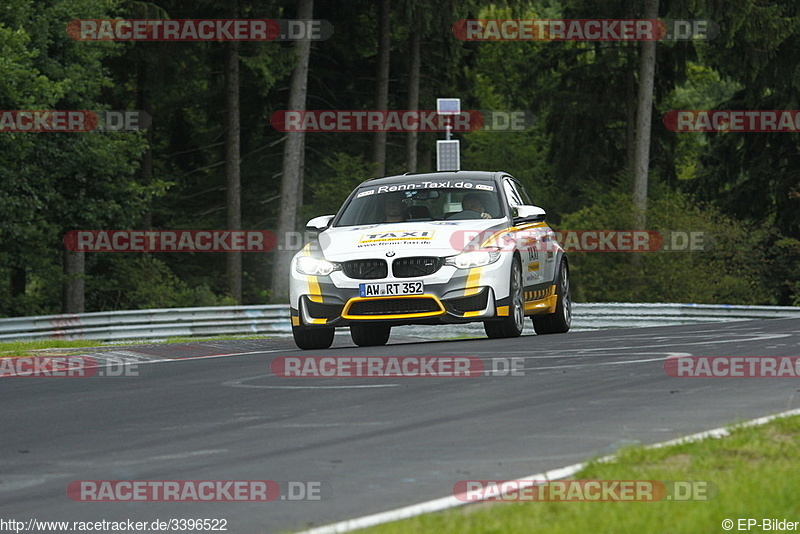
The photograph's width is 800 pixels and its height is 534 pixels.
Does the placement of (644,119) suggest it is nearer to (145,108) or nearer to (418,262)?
(145,108)

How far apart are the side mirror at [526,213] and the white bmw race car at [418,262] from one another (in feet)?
0.04

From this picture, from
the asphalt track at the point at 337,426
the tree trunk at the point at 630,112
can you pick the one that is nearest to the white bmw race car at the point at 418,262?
the asphalt track at the point at 337,426

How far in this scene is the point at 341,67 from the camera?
51.8m

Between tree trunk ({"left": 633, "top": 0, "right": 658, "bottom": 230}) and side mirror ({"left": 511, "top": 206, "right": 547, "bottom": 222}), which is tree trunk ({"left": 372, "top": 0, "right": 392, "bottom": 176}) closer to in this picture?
tree trunk ({"left": 633, "top": 0, "right": 658, "bottom": 230})

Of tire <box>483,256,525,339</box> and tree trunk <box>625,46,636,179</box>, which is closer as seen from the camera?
tire <box>483,256,525,339</box>

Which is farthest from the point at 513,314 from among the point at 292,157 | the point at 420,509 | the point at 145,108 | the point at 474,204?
the point at 145,108

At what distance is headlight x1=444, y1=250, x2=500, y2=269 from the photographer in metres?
14.9

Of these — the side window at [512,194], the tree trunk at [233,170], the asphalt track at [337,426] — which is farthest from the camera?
the tree trunk at [233,170]

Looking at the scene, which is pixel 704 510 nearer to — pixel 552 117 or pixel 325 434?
pixel 325 434

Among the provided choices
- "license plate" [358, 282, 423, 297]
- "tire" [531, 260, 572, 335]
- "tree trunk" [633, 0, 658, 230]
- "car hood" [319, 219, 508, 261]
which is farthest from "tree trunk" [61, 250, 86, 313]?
"license plate" [358, 282, 423, 297]

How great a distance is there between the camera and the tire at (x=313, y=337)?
1555 centimetres

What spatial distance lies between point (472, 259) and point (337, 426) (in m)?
6.29

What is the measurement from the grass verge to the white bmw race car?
764cm

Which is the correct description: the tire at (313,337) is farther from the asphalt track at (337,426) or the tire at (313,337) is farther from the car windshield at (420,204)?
the asphalt track at (337,426)
